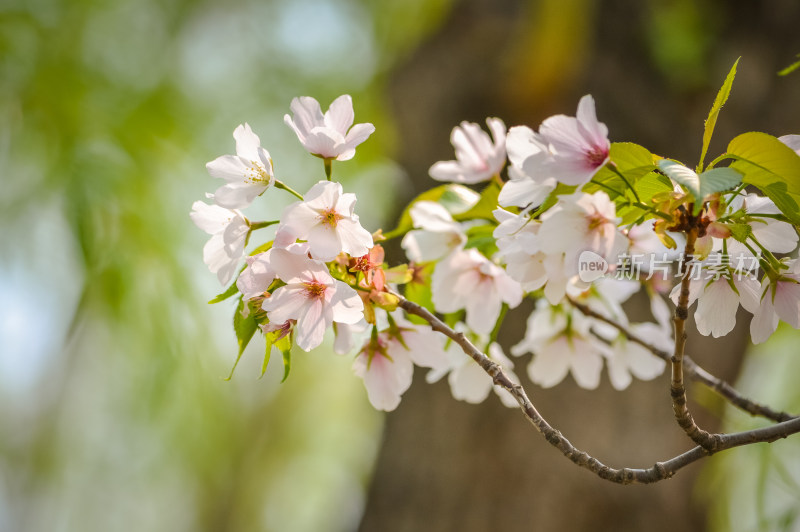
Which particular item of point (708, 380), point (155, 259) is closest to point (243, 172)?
point (708, 380)

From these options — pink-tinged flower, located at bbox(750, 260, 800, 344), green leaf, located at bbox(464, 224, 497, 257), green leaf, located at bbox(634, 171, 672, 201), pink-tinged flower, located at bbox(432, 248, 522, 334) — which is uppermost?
green leaf, located at bbox(634, 171, 672, 201)

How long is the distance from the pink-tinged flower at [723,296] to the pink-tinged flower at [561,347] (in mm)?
211

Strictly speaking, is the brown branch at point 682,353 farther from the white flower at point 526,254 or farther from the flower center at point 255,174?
the flower center at point 255,174

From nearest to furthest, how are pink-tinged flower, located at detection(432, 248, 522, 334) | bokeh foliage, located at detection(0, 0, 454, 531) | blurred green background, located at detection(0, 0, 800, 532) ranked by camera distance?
pink-tinged flower, located at detection(432, 248, 522, 334) < blurred green background, located at detection(0, 0, 800, 532) < bokeh foliage, located at detection(0, 0, 454, 531)

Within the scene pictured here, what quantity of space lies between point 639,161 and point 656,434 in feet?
3.14

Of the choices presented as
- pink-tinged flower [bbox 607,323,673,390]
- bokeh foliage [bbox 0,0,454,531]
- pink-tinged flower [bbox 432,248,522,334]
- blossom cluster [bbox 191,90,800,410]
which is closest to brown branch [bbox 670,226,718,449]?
blossom cluster [bbox 191,90,800,410]

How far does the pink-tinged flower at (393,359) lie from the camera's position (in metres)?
0.52

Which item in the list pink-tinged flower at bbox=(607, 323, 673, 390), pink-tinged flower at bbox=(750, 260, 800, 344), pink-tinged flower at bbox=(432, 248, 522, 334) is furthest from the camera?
pink-tinged flower at bbox=(607, 323, 673, 390)

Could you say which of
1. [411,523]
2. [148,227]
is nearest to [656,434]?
[411,523]

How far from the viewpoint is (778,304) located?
0.43 metres

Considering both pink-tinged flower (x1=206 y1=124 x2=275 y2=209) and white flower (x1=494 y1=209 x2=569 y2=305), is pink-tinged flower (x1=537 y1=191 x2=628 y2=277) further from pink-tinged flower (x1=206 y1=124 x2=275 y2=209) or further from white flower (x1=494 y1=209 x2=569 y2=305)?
pink-tinged flower (x1=206 y1=124 x2=275 y2=209)

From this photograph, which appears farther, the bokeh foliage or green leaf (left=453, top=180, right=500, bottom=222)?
the bokeh foliage

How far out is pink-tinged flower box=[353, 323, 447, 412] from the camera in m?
0.52

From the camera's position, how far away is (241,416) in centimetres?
384
